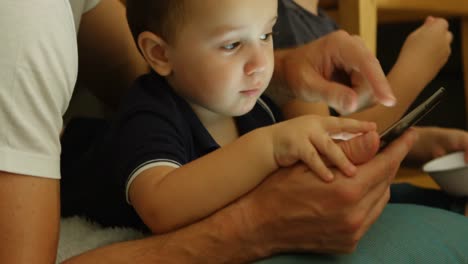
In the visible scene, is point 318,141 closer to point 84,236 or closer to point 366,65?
point 366,65

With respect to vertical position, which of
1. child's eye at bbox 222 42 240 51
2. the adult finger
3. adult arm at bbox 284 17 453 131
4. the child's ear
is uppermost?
child's eye at bbox 222 42 240 51

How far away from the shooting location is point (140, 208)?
765 millimetres

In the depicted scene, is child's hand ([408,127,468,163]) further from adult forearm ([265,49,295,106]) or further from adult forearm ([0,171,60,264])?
adult forearm ([0,171,60,264])

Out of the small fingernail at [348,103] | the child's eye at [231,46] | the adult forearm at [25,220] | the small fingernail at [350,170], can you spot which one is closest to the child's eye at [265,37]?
the child's eye at [231,46]

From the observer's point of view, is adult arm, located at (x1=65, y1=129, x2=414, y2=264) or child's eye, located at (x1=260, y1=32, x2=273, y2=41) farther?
child's eye, located at (x1=260, y1=32, x2=273, y2=41)

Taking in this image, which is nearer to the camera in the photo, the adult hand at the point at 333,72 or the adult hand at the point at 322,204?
the adult hand at the point at 322,204

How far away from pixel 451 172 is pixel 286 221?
427mm

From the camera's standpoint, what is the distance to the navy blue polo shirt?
78cm

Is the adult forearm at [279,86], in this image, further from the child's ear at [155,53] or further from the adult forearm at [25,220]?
the adult forearm at [25,220]

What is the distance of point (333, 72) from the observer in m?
0.96

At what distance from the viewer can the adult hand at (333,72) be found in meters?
0.83

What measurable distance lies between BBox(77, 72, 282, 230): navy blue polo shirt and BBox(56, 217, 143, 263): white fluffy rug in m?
0.03

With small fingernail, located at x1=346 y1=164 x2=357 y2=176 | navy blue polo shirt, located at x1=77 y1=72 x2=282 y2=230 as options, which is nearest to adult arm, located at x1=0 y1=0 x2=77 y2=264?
navy blue polo shirt, located at x1=77 y1=72 x2=282 y2=230

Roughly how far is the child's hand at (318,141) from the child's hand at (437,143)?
1.57 feet
